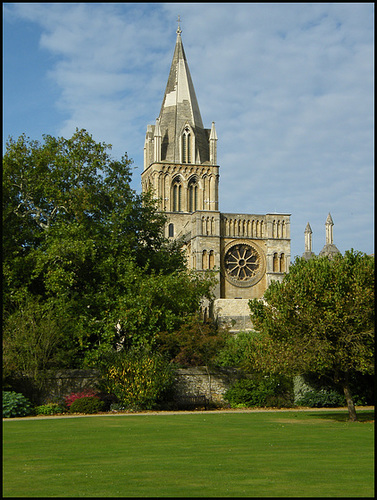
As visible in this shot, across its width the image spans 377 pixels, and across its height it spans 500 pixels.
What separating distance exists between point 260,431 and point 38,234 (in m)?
18.3

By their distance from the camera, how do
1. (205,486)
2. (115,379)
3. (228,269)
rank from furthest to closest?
(228,269) < (115,379) < (205,486)

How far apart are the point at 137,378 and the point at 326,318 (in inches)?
371

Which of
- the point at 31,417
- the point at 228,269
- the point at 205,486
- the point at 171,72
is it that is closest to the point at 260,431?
the point at 205,486

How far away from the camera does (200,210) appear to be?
273ft

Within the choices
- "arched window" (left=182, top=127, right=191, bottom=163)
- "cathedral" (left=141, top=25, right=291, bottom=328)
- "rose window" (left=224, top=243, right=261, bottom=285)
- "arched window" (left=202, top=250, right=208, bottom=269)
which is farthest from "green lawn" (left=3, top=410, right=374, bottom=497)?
"arched window" (left=182, top=127, right=191, bottom=163)

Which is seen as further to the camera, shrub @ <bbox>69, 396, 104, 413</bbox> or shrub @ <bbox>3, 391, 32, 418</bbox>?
shrub @ <bbox>69, 396, 104, 413</bbox>

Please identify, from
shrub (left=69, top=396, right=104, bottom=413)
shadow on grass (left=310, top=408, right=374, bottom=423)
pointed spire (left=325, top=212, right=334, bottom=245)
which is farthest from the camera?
pointed spire (left=325, top=212, right=334, bottom=245)

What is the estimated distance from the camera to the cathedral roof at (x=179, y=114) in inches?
3676

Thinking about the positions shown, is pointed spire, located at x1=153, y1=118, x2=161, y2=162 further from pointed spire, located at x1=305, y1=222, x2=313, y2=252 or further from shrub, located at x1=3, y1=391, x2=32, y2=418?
shrub, located at x1=3, y1=391, x2=32, y2=418

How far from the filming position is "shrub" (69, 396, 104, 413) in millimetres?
27938

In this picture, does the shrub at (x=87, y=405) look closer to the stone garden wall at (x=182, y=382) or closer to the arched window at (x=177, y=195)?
the stone garden wall at (x=182, y=382)

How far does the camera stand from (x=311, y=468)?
1255 centimetres

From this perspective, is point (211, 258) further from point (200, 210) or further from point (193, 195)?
point (193, 195)

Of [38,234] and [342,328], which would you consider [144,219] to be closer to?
[38,234]
